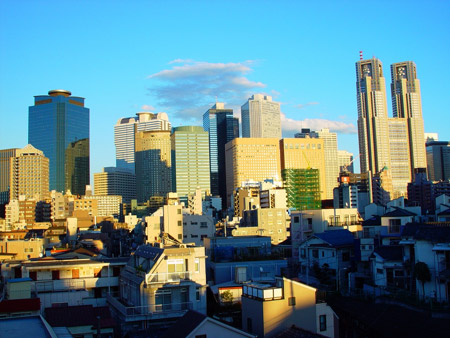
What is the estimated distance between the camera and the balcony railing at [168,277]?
1189 inches

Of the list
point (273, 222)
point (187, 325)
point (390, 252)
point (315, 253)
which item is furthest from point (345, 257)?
point (273, 222)

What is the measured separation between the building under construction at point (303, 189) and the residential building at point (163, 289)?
138 metres

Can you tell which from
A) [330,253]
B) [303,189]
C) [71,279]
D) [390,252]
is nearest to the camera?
[71,279]

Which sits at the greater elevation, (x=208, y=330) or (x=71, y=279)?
(x=71, y=279)

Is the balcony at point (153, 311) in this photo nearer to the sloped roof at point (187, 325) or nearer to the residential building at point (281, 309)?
the residential building at point (281, 309)

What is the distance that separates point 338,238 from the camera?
1802 inches

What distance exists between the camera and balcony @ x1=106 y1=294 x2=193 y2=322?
29.2 metres

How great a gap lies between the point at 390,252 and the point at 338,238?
27.8 feet

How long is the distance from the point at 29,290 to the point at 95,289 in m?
5.94

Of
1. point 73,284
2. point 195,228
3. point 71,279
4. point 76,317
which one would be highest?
point 195,228

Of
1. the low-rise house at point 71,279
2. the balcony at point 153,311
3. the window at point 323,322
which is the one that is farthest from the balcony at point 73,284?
the window at point 323,322

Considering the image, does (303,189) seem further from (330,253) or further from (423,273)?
(423,273)

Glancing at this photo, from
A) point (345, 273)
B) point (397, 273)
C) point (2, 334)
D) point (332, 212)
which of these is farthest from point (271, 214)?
point (2, 334)

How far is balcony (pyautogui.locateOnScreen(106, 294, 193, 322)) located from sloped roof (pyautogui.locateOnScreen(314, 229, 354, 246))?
1841 centimetres
